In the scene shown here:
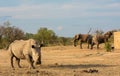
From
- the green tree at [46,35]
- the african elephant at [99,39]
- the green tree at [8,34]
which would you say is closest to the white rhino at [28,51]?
the african elephant at [99,39]

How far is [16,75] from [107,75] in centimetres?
426

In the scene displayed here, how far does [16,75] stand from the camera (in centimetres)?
1912

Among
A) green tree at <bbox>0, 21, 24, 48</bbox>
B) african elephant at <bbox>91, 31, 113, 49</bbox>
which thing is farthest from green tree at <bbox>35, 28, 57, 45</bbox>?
african elephant at <bbox>91, 31, 113, 49</bbox>

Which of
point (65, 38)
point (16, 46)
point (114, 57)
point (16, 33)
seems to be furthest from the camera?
point (65, 38)

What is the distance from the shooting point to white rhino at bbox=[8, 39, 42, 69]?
22.2 meters

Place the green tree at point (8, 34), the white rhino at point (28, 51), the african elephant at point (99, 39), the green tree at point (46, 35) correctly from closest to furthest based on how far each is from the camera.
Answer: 1. the white rhino at point (28, 51)
2. the african elephant at point (99, 39)
3. the green tree at point (8, 34)
4. the green tree at point (46, 35)

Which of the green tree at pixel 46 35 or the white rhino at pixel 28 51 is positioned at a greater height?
the green tree at pixel 46 35

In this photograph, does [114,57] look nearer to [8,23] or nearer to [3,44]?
[3,44]

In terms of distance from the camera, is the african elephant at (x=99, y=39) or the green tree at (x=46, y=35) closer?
the african elephant at (x=99, y=39)

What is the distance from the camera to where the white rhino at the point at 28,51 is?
22.2 metres

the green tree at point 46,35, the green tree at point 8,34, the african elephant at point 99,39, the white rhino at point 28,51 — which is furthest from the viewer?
the green tree at point 46,35

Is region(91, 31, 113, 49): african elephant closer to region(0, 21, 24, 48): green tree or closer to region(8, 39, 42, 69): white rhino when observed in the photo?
region(0, 21, 24, 48): green tree

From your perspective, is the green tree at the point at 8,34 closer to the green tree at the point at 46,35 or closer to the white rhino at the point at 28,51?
the green tree at the point at 46,35

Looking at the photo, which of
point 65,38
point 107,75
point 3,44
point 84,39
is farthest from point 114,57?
point 65,38
